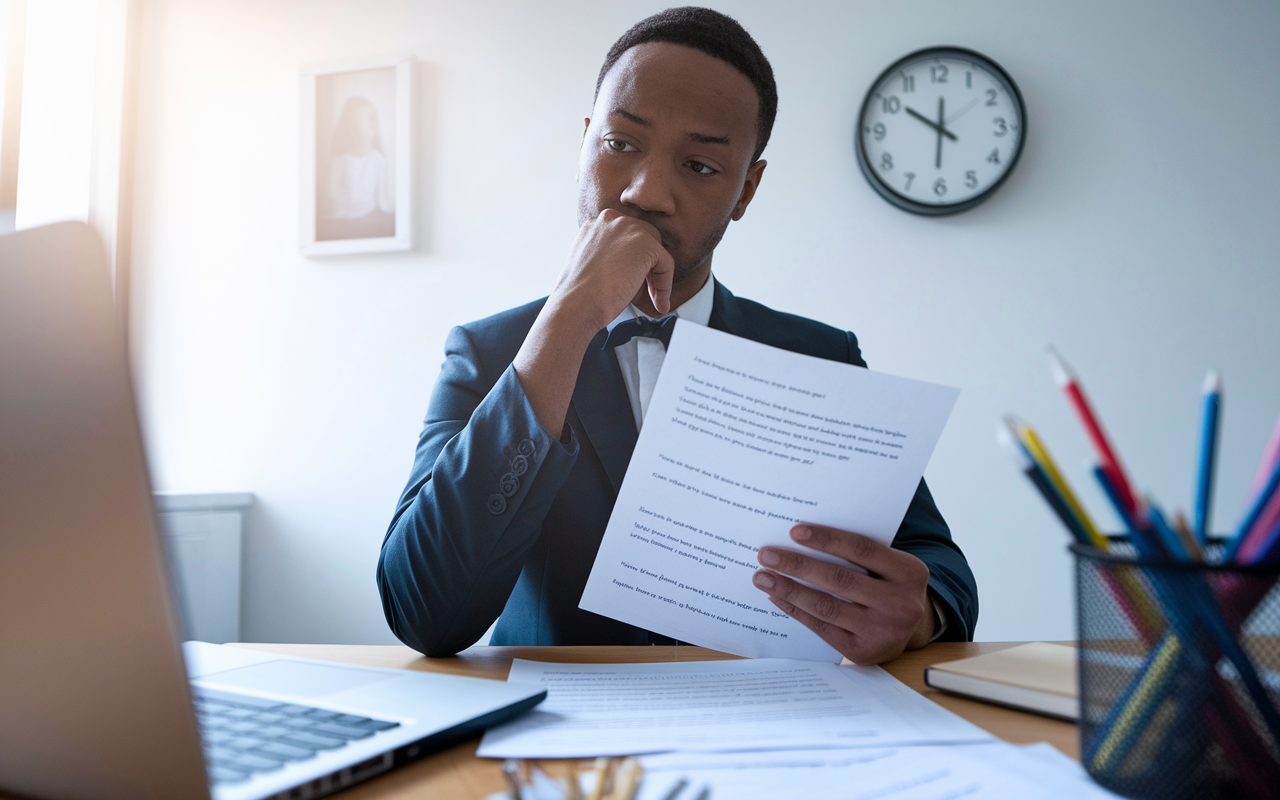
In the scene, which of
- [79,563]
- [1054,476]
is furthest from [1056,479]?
[79,563]

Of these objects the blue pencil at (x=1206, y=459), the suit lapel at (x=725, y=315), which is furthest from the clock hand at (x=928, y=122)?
the blue pencil at (x=1206, y=459)

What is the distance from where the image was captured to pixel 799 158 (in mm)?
1952

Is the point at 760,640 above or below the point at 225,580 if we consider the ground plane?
above

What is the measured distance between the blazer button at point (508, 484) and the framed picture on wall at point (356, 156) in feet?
5.18

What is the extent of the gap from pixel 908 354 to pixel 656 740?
1.58m

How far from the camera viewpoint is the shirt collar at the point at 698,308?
1.08m

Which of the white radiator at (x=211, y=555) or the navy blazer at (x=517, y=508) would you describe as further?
the white radiator at (x=211, y=555)

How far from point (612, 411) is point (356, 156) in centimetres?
156

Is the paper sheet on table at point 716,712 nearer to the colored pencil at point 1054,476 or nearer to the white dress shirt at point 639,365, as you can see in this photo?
the colored pencil at point 1054,476

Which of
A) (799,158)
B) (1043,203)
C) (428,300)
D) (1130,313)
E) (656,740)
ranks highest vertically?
(799,158)

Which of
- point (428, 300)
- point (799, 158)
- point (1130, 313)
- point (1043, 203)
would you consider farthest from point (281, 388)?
point (1130, 313)

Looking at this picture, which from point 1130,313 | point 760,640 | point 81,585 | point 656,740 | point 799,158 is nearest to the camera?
point 81,585

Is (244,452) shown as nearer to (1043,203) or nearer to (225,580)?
(225,580)

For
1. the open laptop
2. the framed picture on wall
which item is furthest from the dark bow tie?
the framed picture on wall
